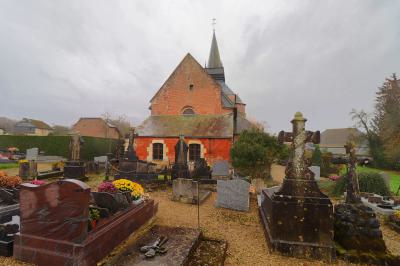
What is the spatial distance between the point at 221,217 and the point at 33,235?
4.88m

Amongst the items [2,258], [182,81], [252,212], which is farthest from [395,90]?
[2,258]

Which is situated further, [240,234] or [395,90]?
[395,90]

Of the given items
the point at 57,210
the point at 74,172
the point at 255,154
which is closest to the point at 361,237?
the point at 57,210

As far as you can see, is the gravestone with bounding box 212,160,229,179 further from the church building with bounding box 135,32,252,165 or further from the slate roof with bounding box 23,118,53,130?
the slate roof with bounding box 23,118,53,130

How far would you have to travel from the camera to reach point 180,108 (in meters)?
22.8

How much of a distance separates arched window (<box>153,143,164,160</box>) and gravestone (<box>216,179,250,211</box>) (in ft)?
36.4

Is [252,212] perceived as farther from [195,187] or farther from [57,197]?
[57,197]

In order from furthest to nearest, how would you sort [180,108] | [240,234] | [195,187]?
[180,108], [195,187], [240,234]

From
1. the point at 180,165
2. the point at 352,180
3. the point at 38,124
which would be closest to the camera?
the point at 352,180

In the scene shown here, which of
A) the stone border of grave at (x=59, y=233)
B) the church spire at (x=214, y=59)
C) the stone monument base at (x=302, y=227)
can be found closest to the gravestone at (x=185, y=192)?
the stone monument base at (x=302, y=227)

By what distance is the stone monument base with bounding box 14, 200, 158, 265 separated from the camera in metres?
3.50

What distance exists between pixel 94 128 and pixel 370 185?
45684 mm

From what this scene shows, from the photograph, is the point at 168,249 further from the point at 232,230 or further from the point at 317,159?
the point at 317,159

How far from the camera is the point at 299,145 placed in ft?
15.6
